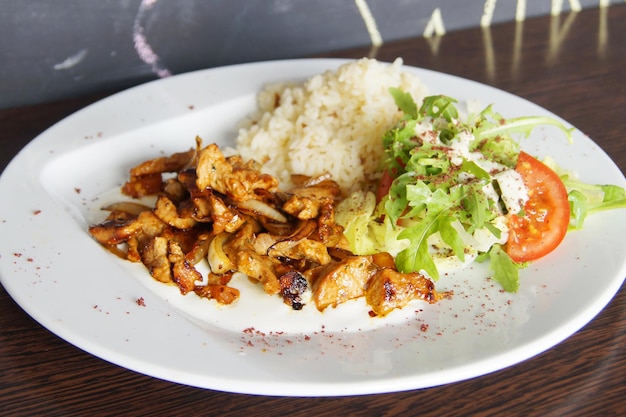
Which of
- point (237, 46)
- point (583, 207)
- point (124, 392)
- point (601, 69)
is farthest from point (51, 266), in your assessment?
point (601, 69)

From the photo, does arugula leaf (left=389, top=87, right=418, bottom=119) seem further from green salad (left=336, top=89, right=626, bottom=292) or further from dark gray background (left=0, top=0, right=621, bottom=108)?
dark gray background (left=0, top=0, right=621, bottom=108)

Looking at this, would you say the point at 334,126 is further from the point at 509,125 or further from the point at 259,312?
the point at 259,312

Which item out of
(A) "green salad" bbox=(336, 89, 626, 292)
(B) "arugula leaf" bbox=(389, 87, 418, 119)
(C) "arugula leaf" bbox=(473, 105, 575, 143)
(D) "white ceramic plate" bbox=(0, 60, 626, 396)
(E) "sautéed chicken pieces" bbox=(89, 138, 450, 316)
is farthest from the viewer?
(B) "arugula leaf" bbox=(389, 87, 418, 119)

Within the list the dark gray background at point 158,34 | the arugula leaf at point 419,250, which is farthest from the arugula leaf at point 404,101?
the dark gray background at point 158,34

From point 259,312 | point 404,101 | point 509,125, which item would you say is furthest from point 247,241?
point 509,125

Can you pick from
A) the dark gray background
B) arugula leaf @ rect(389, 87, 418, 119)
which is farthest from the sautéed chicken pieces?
the dark gray background
